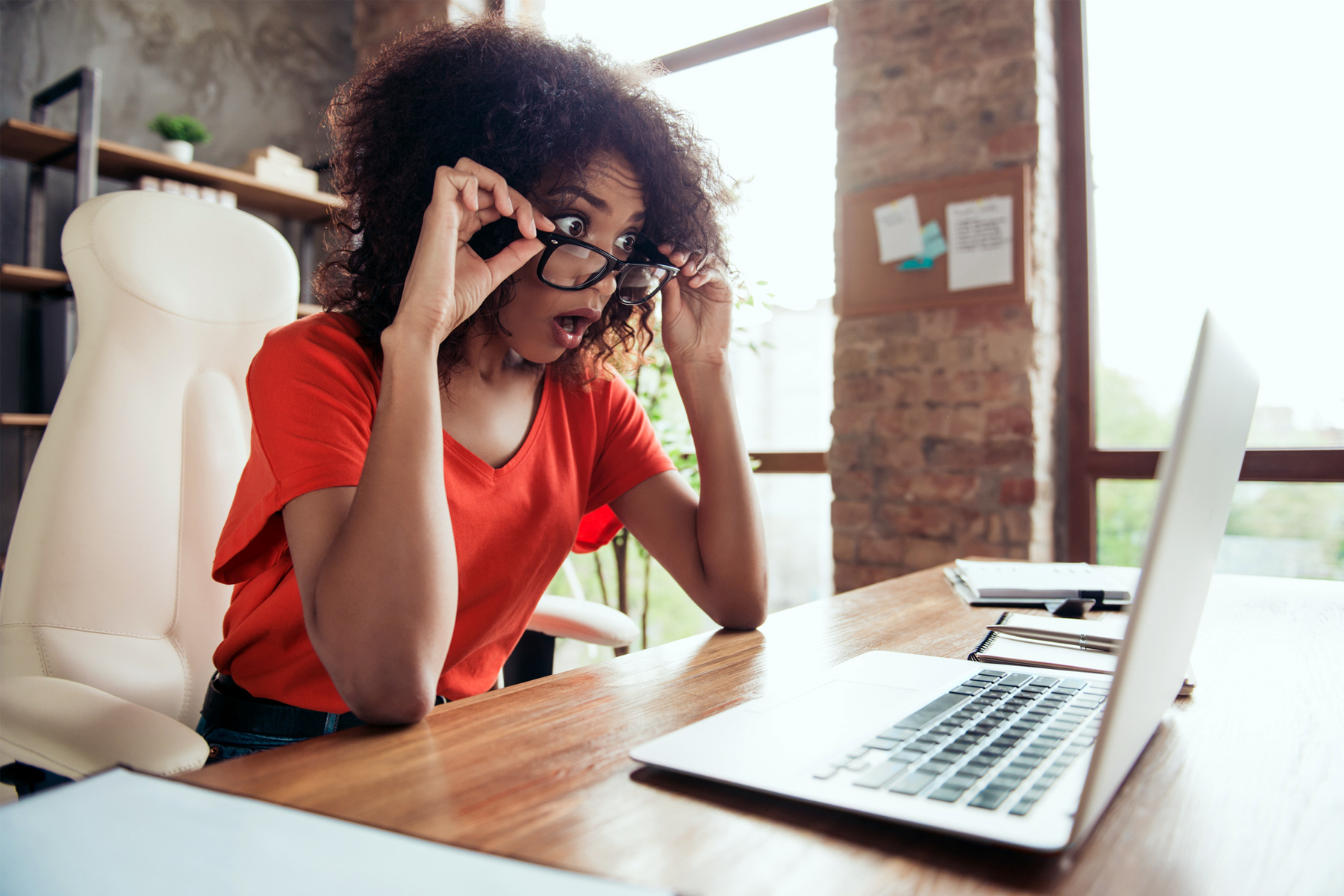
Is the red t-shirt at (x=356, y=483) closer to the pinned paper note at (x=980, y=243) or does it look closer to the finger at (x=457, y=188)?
the finger at (x=457, y=188)

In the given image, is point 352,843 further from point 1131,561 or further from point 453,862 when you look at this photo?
point 1131,561

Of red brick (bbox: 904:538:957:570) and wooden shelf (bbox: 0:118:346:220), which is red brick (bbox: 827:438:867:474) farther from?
wooden shelf (bbox: 0:118:346:220)

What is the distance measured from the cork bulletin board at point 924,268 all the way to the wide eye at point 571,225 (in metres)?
1.53

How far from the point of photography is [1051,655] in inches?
31.0

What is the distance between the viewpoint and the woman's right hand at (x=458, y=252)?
0.82 meters

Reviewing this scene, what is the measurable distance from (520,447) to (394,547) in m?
0.35

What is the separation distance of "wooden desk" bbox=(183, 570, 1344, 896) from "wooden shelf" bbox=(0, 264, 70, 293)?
2.32 m

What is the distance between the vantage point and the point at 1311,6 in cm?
208

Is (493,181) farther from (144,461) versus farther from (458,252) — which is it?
(144,461)

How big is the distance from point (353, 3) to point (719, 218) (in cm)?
306

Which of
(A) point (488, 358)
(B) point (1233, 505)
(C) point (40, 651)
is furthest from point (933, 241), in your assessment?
(C) point (40, 651)

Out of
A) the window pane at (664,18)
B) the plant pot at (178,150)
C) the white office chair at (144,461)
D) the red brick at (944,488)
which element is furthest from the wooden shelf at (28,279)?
the red brick at (944,488)

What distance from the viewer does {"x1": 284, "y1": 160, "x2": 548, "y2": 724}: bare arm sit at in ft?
2.21

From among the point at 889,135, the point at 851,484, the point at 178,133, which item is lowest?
the point at 851,484
